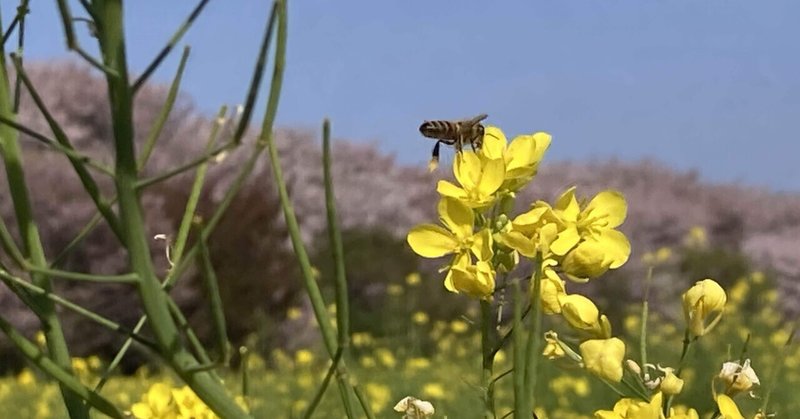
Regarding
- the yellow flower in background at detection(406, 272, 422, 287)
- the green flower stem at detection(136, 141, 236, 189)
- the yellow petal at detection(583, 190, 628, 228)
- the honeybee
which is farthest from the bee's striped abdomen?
the yellow flower in background at detection(406, 272, 422, 287)

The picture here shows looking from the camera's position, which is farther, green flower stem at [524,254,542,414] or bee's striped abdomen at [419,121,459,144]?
bee's striped abdomen at [419,121,459,144]

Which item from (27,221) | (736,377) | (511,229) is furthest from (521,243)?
(27,221)

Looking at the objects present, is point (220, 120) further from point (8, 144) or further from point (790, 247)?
point (790, 247)

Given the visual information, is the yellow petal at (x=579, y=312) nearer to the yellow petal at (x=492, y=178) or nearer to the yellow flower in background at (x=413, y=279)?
the yellow petal at (x=492, y=178)

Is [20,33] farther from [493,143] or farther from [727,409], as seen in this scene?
[727,409]

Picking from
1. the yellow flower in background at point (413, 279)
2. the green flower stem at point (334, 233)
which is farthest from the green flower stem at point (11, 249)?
the yellow flower in background at point (413, 279)

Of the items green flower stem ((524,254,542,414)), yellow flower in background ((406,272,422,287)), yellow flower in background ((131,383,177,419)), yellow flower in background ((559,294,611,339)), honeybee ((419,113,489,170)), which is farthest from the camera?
yellow flower in background ((406,272,422,287))

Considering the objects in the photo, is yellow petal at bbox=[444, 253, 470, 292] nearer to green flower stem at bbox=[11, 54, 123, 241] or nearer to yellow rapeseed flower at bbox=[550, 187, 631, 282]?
yellow rapeseed flower at bbox=[550, 187, 631, 282]
